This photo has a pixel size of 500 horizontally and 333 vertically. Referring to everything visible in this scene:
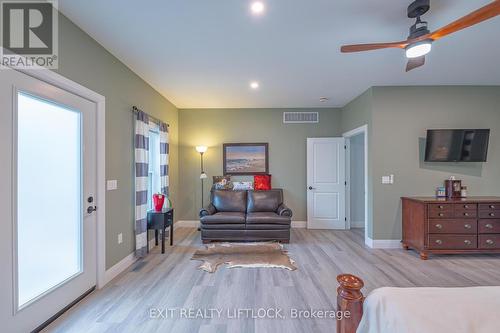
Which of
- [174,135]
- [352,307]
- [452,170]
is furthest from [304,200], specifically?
[352,307]

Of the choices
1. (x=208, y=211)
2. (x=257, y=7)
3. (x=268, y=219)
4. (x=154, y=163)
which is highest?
(x=257, y=7)

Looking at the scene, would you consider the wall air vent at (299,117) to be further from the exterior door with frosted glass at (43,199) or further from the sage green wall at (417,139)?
the exterior door with frosted glass at (43,199)

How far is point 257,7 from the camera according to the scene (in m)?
2.07

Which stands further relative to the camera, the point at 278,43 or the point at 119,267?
the point at 119,267

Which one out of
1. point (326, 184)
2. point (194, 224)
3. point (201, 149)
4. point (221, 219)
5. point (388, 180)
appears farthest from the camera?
point (194, 224)

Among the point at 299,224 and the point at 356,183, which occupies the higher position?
the point at 356,183

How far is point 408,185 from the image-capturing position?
13.3 ft

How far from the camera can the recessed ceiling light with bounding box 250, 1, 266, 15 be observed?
2.02 metres

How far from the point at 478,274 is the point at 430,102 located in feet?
8.86

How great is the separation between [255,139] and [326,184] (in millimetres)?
1921

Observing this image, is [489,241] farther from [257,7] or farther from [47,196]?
[47,196]

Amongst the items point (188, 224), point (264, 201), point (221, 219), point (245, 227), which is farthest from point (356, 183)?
point (188, 224)

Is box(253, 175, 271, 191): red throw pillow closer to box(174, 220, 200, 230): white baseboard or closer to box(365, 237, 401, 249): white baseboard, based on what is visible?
box(174, 220, 200, 230): white baseboard

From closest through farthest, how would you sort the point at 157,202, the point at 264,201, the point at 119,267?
the point at 119,267 → the point at 157,202 → the point at 264,201
